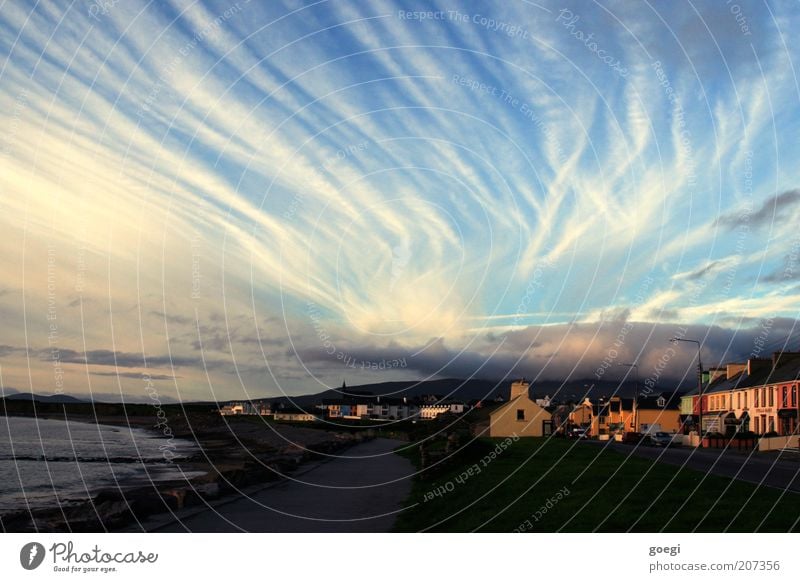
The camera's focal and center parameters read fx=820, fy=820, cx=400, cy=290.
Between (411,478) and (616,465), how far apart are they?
10089 mm

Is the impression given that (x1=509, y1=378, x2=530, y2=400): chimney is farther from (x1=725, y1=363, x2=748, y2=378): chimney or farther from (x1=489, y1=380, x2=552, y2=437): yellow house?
(x1=725, y1=363, x2=748, y2=378): chimney

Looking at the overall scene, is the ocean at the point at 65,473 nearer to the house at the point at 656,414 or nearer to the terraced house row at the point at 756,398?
the terraced house row at the point at 756,398

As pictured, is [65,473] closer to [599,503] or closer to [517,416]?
[517,416]

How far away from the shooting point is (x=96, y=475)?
55156 mm

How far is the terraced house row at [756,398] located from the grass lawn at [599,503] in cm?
3929

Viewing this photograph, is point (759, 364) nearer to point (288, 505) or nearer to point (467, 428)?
point (467, 428)

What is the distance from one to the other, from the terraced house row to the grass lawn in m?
39.3

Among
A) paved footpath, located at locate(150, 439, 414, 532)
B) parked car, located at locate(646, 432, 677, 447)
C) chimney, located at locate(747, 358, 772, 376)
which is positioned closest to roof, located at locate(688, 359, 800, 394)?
chimney, located at locate(747, 358, 772, 376)

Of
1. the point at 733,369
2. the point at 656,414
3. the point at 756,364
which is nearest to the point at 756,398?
the point at 756,364

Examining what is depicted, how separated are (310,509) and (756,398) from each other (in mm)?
68102
